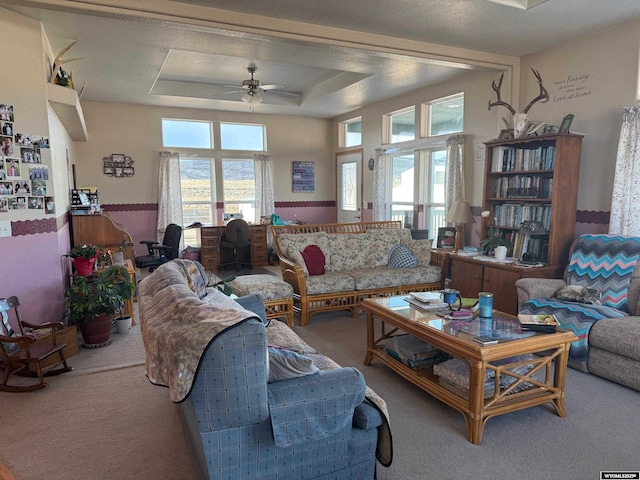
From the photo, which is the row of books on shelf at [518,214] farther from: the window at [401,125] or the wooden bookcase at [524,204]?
the window at [401,125]

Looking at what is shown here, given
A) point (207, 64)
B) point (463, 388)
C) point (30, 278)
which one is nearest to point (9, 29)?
point (30, 278)

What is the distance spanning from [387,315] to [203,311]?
1686 mm

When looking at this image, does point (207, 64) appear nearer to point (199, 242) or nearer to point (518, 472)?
point (199, 242)

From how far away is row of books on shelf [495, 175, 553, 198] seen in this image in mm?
4180

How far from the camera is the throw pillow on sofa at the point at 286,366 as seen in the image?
5.79ft

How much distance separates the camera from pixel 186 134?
7.65 metres

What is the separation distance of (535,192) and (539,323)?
2123 millimetres

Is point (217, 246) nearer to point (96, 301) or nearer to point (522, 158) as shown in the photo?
point (96, 301)

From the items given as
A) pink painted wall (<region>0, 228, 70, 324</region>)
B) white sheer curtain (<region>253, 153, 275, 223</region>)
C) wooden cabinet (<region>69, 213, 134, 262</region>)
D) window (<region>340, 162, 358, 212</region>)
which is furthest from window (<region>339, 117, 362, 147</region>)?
pink painted wall (<region>0, 228, 70, 324</region>)

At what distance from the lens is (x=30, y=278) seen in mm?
3523

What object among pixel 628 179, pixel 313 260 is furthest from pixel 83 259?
pixel 628 179

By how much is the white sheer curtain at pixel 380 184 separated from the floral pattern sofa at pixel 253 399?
5.40 metres

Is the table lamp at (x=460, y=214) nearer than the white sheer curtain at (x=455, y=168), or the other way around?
the table lamp at (x=460, y=214)

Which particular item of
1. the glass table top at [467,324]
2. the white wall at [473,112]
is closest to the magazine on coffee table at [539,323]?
the glass table top at [467,324]
